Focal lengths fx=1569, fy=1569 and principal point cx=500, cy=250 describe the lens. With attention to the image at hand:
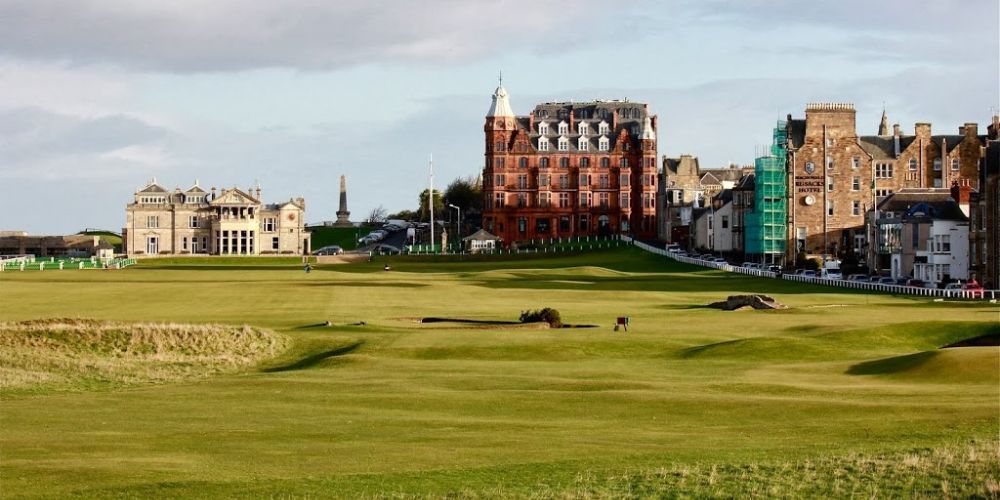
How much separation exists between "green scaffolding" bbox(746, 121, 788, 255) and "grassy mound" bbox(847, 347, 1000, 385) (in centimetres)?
11013

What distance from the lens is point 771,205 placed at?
529 feet

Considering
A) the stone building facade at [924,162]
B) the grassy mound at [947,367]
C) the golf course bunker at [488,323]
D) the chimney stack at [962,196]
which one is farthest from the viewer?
the stone building facade at [924,162]

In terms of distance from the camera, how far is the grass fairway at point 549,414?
98.0ft

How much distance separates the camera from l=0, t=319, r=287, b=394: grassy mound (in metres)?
53.2

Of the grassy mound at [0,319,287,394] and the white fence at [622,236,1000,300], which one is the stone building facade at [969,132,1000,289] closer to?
the white fence at [622,236,1000,300]

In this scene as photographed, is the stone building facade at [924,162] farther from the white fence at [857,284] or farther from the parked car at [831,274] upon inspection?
the parked car at [831,274]

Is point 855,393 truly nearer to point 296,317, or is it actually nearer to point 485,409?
point 485,409

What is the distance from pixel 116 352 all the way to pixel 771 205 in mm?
108429

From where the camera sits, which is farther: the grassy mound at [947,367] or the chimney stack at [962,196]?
the chimney stack at [962,196]

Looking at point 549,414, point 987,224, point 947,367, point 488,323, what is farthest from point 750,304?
point 549,414

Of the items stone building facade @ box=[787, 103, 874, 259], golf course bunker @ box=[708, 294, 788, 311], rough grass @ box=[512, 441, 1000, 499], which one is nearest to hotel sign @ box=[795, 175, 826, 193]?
stone building facade @ box=[787, 103, 874, 259]

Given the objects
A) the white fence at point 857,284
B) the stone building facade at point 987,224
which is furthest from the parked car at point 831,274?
the stone building facade at point 987,224

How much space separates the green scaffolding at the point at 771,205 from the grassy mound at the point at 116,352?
327 feet

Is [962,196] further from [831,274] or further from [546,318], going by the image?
[546,318]
